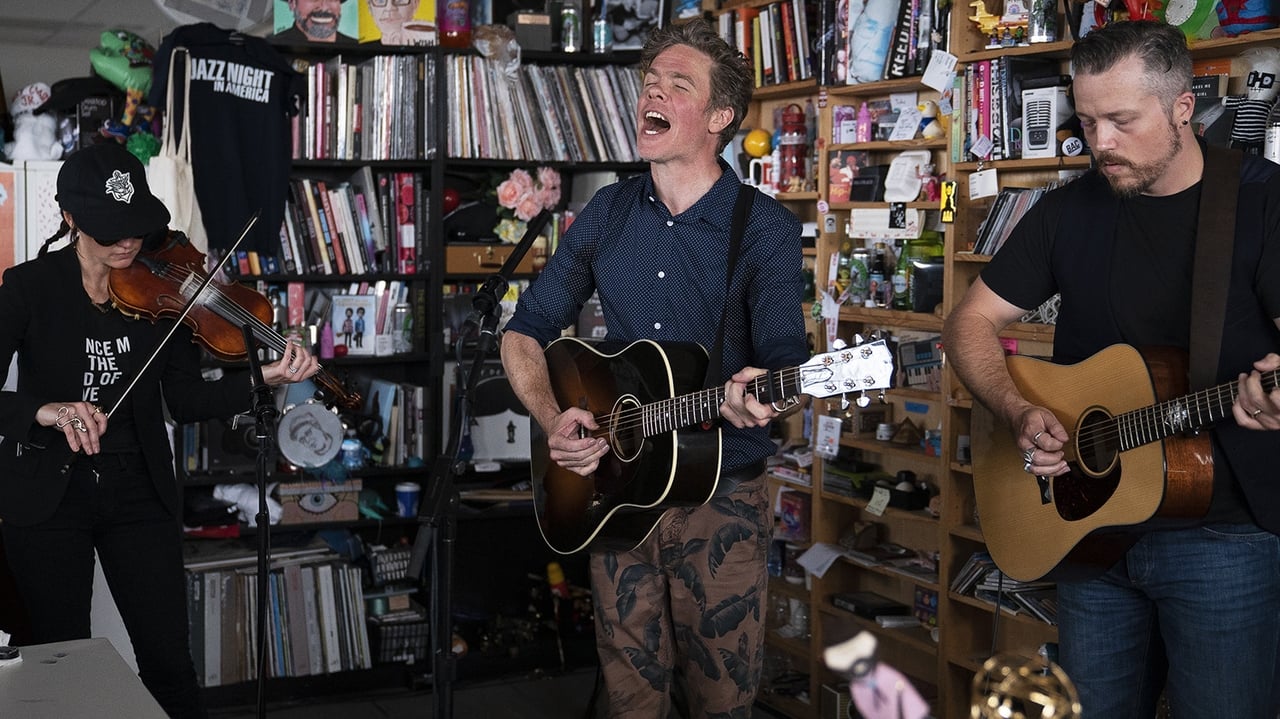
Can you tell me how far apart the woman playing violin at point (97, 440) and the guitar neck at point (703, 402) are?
86cm

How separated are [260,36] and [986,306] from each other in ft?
9.10

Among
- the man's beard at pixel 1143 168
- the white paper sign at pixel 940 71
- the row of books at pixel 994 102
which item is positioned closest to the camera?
the man's beard at pixel 1143 168

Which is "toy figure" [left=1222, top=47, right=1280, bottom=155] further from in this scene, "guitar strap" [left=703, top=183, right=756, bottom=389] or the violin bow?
the violin bow

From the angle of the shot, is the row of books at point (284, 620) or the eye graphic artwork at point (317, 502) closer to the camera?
the row of books at point (284, 620)

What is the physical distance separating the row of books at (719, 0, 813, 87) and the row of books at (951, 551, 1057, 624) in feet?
5.16

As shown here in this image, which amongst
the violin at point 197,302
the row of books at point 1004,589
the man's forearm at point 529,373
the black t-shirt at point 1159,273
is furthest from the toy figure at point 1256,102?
the violin at point 197,302

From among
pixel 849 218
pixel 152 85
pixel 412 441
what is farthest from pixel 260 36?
pixel 849 218

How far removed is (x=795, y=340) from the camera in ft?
7.00

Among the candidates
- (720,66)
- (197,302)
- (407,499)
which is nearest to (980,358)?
(720,66)

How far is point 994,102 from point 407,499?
2305mm

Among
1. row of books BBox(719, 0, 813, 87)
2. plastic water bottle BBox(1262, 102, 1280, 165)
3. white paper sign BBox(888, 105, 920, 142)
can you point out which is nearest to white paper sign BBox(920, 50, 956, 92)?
white paper sign BBox(888, 105, 920, 142)

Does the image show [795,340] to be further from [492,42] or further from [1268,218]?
[492,42]

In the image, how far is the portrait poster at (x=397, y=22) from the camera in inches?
165

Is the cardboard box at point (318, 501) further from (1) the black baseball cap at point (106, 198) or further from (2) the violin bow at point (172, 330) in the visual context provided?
(1) the black baseball cap at point (106, 198)
